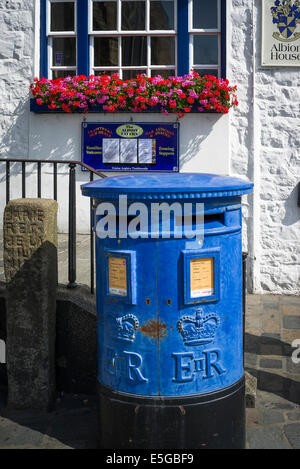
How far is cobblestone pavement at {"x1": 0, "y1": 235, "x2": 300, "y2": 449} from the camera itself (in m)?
3.83

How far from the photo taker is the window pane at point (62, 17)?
7711mm

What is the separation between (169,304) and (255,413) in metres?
1.41

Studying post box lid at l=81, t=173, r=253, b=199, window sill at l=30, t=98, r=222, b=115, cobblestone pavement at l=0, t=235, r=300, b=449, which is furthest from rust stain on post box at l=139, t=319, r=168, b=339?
window sill at l=30, t=98, r=222, b=115

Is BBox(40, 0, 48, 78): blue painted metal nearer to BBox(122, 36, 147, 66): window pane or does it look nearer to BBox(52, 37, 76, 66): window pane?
BBox(52, 37, 76, 66): window pane

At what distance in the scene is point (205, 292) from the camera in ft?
11.0

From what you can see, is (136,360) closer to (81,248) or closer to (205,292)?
(205,292)

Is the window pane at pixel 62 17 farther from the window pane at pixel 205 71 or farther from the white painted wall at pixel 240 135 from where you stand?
the window pane at pixel 205 71

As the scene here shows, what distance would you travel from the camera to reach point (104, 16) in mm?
7672

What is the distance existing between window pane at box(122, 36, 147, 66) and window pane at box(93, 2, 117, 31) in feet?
0.85

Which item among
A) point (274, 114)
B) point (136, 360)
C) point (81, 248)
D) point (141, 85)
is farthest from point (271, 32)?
point (136, 360)

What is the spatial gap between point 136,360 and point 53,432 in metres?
1.00

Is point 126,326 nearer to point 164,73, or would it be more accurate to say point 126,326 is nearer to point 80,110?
point 80,110

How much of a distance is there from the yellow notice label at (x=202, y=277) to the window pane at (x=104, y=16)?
517 cm

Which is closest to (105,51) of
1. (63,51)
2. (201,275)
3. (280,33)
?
(63,51)
